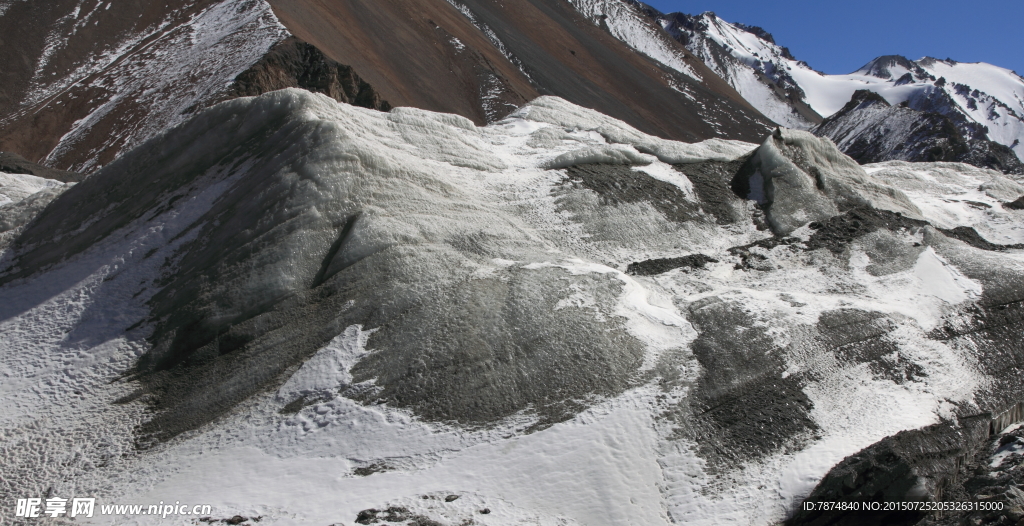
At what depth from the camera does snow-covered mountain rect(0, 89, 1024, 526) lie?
11820 mm

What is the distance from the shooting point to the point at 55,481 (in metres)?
12.0

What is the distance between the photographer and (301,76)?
125 feet

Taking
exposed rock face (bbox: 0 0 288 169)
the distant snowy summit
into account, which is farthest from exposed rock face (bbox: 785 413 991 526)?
the distant snowy summit

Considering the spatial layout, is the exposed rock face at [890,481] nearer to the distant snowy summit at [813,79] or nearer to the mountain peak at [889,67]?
the distant snowy summit at [813,79]

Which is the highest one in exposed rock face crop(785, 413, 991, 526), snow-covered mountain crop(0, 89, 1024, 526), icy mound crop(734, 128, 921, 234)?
icy mound crop(734, 128, 921, 234)

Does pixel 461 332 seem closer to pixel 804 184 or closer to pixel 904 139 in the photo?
pixel 804 184

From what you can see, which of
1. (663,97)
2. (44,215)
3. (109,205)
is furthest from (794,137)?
(663,97)

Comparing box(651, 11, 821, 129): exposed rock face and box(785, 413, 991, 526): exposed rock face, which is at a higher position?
box(651, 11, 821, 129): exposed rock face

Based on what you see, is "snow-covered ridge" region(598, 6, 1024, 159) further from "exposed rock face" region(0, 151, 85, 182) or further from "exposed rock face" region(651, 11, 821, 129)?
"exposed rock face" region(0, 151, 85, 182)

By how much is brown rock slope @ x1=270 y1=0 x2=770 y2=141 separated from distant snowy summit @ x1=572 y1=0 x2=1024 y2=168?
1648cm

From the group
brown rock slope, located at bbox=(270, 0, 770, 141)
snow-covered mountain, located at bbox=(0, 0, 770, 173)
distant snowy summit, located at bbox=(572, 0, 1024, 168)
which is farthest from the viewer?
distant snowy summit, located at bbox=(572, 0, 1024, 168)

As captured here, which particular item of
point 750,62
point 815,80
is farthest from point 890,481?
point 815,80

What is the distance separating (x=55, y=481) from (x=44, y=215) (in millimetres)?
10189

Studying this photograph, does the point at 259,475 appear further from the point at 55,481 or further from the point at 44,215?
the point at 44,215
